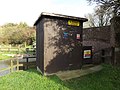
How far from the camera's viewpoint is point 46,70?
783 cm

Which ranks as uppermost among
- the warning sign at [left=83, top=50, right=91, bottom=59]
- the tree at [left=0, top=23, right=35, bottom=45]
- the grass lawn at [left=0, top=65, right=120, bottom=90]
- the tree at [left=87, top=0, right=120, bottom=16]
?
the tree at [left=87, top=0, right=120, bottom=16]

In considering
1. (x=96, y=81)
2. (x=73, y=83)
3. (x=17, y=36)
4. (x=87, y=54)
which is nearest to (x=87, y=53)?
(x=87, y=54)

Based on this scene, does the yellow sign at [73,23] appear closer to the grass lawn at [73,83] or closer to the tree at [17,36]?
the grass lawn at [73,83]

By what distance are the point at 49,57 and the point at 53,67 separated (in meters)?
0.59

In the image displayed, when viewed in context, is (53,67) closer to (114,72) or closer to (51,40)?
(51,40)

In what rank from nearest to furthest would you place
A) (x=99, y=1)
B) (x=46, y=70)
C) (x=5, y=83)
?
(x=5, y=83) → (x=46, y=70) → (x=99, y=1)

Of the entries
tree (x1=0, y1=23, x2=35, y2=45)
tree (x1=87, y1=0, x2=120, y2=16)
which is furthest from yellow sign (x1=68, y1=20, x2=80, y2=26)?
tree (x1=0, y1=23, x2=35, y2=45)

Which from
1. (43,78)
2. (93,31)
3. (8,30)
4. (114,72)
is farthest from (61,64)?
(8,30)

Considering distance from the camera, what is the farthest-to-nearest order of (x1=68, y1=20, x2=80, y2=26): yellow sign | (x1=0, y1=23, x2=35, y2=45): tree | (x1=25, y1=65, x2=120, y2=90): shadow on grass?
(x1=0, y1=23, x2=35, y2=45): tree → (x1=68, y1=20, x2=80, y2=26): yellow sign → (x1=25, y1=65, x2=120, y2=90): shadow on grass

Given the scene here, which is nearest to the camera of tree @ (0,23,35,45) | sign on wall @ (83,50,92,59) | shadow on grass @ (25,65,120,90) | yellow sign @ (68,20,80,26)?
shadow on grass @ (25,65,120,90)

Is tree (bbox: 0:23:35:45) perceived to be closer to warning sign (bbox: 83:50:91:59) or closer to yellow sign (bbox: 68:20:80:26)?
warning sign (bbox: 83:50:91:59)

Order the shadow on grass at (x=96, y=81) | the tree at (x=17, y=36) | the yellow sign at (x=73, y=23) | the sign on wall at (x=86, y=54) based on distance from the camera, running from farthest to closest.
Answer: the tree at (x=17, y=36), the sign on wall at (x=86, y=54), the yellow sign at (x=73, y=23), the shadow on grass at (x=96, y=81)

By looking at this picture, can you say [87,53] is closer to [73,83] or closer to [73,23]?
[73,23]

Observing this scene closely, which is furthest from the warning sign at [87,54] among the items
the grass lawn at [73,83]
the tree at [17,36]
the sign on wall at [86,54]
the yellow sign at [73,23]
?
the tree at [17,36]
